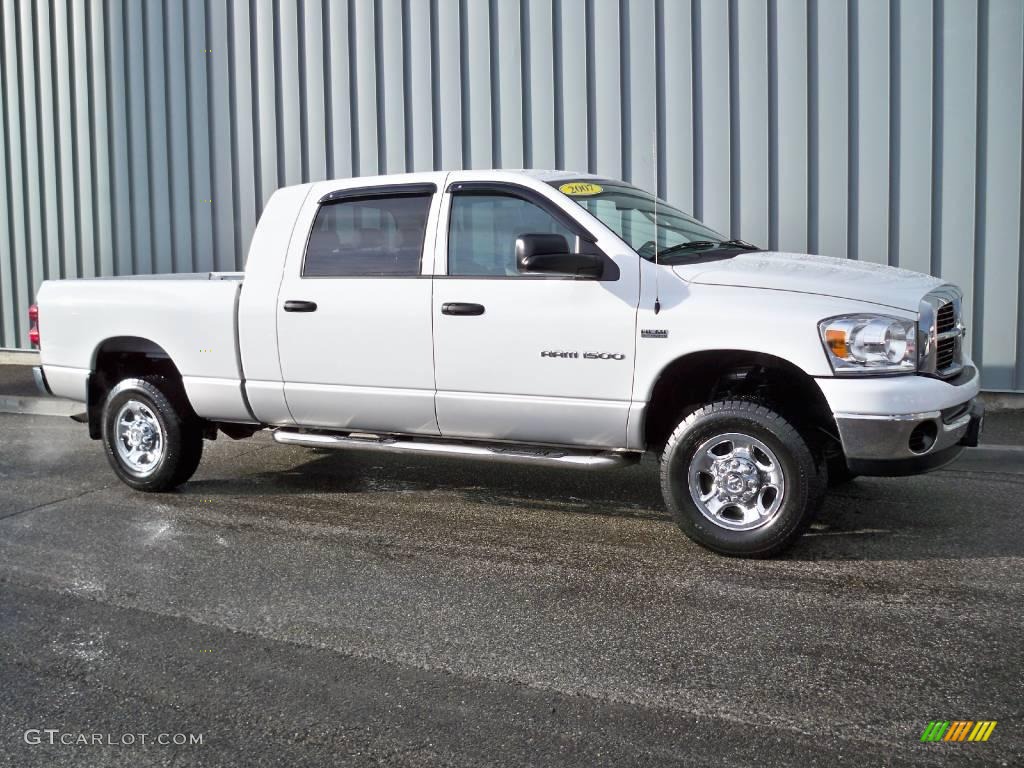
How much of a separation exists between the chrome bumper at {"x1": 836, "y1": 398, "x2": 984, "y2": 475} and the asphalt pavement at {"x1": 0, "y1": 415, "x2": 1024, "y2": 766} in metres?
0.51

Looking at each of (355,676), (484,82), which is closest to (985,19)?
(484,82)

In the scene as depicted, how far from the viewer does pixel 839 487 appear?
22.3ft

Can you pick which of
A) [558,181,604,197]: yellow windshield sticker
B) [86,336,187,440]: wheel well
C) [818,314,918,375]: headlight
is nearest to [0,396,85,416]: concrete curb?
[86,336,187,440]: wheel well

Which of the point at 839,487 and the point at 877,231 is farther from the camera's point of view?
the point at 877,231

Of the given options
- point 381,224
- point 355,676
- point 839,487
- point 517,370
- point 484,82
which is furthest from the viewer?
point 484,82

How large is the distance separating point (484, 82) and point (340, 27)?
1870mm

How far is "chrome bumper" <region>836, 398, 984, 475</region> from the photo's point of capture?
16.1 ft

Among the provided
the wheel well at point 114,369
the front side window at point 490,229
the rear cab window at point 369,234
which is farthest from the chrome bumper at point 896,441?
the wheel well at point 114,369

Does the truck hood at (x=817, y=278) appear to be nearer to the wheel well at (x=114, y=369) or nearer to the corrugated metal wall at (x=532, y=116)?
the wheel well at (x=114, y=369)

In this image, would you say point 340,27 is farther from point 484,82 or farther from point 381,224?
point 381,224

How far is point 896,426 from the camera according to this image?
193 inches

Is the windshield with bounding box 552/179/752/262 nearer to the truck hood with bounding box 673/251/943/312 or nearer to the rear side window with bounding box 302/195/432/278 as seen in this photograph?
the truck hood with bounding box 673/251/943/312
